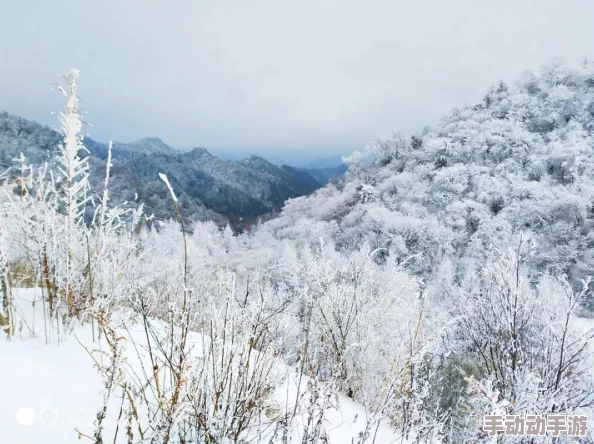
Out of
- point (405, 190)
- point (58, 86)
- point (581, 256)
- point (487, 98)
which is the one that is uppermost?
point (487, 98)

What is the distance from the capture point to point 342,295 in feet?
16.3

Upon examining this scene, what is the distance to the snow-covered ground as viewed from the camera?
61.1 inches

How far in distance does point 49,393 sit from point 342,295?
12.1ft

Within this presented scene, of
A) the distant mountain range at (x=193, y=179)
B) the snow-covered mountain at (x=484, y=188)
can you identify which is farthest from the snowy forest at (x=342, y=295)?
the distant mountain range at (x=193, y=179)

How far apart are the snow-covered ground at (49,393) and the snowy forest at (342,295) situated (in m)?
0.01

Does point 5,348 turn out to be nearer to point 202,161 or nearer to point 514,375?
point 514,375

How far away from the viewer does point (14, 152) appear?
264ft

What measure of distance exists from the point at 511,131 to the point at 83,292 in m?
44.4

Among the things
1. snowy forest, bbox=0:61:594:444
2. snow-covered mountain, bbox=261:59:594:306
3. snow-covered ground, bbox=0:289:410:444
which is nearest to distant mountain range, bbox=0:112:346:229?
snowy forest, bbox=0:61:594:444

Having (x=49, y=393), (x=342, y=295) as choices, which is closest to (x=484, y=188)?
(x=342, y=295)

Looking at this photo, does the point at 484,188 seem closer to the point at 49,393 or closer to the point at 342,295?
the point at 342,295

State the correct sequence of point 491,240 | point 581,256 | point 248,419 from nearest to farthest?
point 248,419
point 581,256
point 491,240

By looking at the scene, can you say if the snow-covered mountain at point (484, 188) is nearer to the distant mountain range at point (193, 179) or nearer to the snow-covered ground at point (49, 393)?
the snow-covered ground at point (49, 393)

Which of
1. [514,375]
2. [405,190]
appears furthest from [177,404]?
[405,190]
